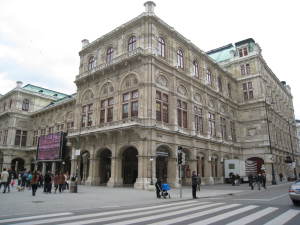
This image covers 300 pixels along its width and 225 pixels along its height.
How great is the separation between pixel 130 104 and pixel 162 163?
8416 millimetres

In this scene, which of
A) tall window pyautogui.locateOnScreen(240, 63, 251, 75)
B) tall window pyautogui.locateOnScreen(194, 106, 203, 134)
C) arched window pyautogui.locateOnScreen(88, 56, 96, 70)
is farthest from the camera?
tall window pyautogui.locateOnScreen(240, 63, 251, 75)

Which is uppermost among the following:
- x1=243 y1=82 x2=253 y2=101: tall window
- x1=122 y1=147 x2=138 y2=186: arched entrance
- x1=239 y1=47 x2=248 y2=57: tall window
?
x1=239 y1=47 x2=248 y2=57: tall window

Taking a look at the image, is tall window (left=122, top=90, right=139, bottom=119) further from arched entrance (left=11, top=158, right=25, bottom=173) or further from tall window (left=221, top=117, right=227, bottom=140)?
arched entrance (left=11, top=158, right=25, bottom=173)

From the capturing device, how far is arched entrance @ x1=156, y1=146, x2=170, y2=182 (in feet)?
91.8

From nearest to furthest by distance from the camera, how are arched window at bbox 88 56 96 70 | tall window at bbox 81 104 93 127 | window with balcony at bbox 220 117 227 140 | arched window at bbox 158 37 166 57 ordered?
arched window at bbox 158 37 166 57
tall window at bbox 81 104 93 127
arched window at bbox 88 56 96 70
window with balcony at bbox 220 117 227 140

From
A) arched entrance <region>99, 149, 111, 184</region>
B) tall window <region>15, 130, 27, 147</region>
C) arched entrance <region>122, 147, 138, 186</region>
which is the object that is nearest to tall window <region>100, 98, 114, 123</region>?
arched entrance <region>99, 149, 111, 184</region>

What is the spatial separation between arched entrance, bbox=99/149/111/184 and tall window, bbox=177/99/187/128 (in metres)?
10.2

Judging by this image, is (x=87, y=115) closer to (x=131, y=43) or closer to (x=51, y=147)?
(x=51, y=147)

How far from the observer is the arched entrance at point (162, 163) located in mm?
27981

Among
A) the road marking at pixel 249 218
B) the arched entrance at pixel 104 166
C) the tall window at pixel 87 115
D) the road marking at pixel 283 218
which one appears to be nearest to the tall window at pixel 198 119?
the arched entrance at pixel 104 166

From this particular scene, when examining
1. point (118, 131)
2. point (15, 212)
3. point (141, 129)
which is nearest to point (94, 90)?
point (118, 131)

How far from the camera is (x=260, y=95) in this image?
1774 inches

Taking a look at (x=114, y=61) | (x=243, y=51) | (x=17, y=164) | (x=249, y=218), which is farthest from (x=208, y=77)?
(x=17, y=164)

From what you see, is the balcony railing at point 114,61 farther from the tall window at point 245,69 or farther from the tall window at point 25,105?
the tall window at point 245,69
